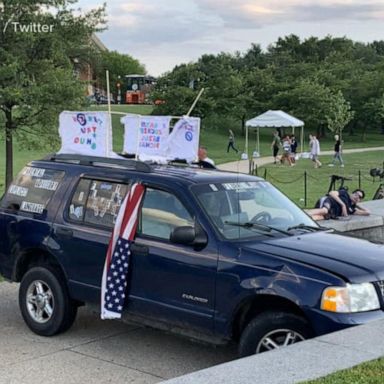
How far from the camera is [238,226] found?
5.45m

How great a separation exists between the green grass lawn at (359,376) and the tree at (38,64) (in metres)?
14.3

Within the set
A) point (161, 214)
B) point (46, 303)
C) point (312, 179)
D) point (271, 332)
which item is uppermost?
point (161, 214)

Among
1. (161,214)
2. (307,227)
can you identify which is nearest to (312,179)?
(307,227)

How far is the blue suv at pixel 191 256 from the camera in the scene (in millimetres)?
4789

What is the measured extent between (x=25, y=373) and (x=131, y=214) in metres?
1.57

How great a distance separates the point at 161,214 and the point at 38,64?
13.8 metres

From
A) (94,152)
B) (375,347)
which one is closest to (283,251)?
(375,347)

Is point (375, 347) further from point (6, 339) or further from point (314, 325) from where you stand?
point (6, 339)

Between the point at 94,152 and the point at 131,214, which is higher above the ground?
the point at 94,152

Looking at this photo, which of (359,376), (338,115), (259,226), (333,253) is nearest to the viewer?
(359,376)

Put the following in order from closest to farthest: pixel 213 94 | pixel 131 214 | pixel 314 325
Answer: pixel 314 325
pixel 131 214
pixel 213 94

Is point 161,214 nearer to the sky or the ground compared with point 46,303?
nearer to the sky

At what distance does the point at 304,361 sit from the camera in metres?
4.14

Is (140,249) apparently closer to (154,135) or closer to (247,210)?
(247,210)
